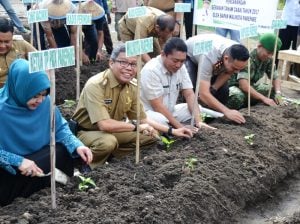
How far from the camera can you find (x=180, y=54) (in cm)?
396

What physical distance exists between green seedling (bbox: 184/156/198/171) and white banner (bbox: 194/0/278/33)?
2.98 metres

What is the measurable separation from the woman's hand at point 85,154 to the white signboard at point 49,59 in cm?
72


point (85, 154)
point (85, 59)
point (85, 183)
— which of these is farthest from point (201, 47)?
point (85, 59)

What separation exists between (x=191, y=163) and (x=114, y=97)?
0.79 metres

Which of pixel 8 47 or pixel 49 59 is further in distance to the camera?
pixel 8 47

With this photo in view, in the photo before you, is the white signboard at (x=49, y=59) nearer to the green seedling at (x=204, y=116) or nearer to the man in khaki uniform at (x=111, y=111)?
the man in khaki uniform at (x=111, y=111)

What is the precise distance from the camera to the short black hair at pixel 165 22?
5.20m

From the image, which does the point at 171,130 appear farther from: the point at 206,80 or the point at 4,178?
the point at 4,178

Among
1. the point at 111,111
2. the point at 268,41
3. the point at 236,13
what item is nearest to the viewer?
the point at 111,111

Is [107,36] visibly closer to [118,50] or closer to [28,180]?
[118,50]

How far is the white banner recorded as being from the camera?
5867 mm

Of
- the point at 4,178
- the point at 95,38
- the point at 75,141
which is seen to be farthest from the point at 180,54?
the point at 95,38

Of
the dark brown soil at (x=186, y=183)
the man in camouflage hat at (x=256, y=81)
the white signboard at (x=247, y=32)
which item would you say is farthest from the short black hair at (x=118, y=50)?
the man in camouflage hat at (x=256, y=81)

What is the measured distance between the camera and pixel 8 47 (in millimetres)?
4336
